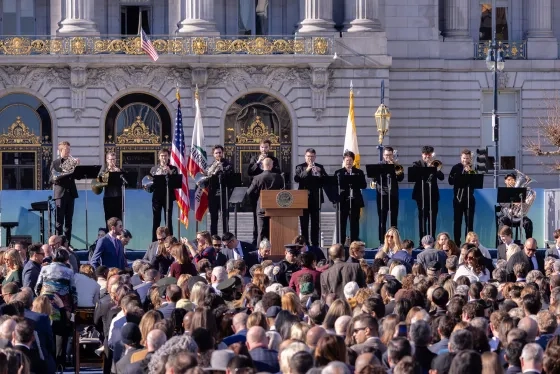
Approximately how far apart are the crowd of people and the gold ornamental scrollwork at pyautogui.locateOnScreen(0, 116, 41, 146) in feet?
79.8

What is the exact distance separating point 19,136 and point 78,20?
395 centimetres

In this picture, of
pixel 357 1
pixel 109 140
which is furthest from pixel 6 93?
pixel 357 1

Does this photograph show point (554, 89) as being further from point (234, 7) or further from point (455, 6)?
point (234, 7)

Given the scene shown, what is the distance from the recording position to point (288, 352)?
14156mm

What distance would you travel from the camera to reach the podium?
30688 mm

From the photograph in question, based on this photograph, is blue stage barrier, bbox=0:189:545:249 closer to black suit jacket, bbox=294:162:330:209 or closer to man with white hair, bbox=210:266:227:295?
black suit jacket, bbox=294:162:330:209

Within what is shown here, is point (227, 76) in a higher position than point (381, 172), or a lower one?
higher

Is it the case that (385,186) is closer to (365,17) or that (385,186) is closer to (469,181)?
(469,181)

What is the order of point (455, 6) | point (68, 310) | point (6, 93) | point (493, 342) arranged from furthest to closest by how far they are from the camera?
point (455, 6) < point (6, 93) < point (68, 310) < point (493, 342)

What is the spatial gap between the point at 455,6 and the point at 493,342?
3801cm

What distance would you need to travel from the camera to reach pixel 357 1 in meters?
51.5

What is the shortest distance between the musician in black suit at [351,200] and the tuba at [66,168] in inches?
201

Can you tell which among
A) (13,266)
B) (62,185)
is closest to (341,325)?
(13,266)

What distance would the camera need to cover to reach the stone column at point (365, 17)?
168 ft
